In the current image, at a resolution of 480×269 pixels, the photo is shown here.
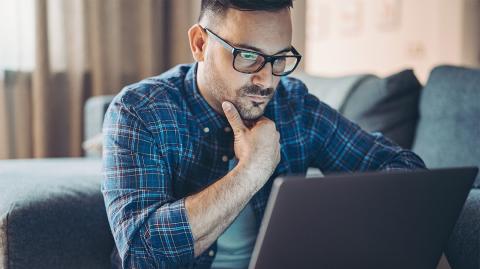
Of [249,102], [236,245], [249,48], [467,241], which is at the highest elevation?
[249,48]

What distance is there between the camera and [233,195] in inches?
37.0

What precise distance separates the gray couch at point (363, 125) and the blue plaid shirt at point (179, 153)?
0.47 feet

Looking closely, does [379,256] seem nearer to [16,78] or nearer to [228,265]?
[228,265]

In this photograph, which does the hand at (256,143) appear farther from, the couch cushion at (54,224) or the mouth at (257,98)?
the couch cushion at (54,224)

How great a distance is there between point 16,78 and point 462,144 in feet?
6.16

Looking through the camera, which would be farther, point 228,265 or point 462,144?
point 462,144

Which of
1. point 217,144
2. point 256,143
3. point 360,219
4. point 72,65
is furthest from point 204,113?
point 72,65

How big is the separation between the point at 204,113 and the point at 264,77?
163 millimetres

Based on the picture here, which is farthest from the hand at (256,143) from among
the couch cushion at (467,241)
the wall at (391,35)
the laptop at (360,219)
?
the wall at (391,35)

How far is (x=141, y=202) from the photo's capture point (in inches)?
37.2

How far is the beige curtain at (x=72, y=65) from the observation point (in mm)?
2471

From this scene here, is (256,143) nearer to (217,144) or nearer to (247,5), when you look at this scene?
(217,144)

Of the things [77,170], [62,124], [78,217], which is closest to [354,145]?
[78,217]

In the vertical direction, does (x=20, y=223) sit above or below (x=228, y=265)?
above
